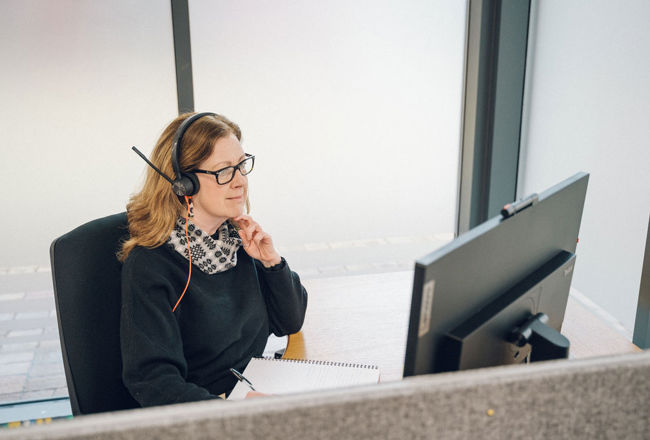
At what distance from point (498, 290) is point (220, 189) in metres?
0.66

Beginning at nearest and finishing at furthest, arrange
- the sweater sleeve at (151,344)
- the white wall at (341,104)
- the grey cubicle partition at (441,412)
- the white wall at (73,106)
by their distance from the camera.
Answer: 1. the grey cubicle partition at (441,412)
2. the sweater sleeve at (151,344)
3. the white wall at (73,106)
4. the white wall at (341,104)

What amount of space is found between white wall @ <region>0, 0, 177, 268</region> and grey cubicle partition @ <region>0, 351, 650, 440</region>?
1.42 m

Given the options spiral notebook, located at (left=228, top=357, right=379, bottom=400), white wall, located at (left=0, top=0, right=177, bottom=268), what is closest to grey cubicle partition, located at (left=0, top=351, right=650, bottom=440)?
spiral notebook, located at (left=228, top=357, right=379, bottom=400)

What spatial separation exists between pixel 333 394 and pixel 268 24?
1684 millimetres

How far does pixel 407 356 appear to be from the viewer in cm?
57

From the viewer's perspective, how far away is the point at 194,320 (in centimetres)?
108

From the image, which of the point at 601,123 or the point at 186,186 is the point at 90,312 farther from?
the point at 601,123

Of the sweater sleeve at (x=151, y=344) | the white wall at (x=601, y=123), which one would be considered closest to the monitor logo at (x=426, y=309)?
the sweater sleeve at (x=151, y=344)

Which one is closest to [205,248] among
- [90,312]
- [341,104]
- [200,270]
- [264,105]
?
[200,270]

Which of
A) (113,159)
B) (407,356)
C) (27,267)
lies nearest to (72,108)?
(113,159)

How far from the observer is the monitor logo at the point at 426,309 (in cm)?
54

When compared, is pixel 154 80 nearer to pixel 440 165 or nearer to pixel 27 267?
pixel 27 267

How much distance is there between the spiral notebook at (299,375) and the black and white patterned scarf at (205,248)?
22cm

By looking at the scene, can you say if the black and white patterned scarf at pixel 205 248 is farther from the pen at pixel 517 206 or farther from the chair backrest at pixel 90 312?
the pen at pixel 517 206
